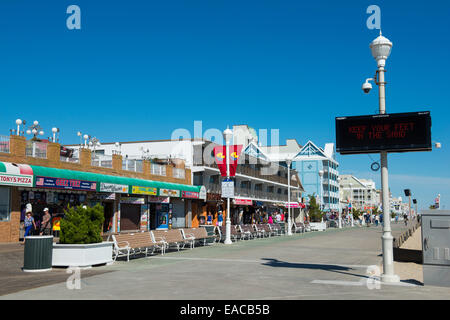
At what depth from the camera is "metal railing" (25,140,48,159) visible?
23.8 metres

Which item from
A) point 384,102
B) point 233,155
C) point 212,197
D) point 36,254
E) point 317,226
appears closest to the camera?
point 384,102

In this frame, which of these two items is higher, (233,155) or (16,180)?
(233,155)

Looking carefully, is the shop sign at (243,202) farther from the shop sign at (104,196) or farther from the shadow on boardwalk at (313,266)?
the shadow on boardwalk at (313,266)

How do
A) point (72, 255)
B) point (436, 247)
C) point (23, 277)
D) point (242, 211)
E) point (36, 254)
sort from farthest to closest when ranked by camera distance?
point (242, 211)
point (72, 255)
point (36, 254)
point (23, 277)
point (436, 247)

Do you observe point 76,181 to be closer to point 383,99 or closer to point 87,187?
point 87,187

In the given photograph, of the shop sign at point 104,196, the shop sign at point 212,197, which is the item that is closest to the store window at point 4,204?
the shop sign at point 104,196

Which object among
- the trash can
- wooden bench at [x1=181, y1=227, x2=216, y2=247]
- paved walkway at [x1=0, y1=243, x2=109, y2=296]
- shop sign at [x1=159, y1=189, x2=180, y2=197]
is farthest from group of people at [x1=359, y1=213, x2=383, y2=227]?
the trash can

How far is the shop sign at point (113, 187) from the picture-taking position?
1099 inches

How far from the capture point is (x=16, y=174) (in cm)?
2128

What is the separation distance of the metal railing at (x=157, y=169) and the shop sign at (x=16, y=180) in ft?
48.0

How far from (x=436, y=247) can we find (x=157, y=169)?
96.6 ft

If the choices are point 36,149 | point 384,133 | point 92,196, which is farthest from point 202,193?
point 384,133

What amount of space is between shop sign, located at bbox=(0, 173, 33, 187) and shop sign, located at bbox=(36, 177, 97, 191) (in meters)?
0.56

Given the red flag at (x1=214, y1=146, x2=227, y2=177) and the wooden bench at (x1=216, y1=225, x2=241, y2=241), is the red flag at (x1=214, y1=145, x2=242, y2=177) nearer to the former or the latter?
the red flag at (x1=214, y1=146, x2=227, y2=177)
